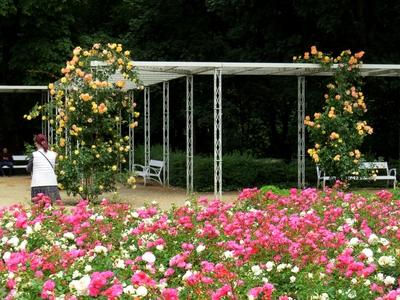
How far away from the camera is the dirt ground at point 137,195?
14491mm

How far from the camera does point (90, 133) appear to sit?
520 inches

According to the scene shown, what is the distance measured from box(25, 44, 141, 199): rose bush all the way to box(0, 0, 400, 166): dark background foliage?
7.64m

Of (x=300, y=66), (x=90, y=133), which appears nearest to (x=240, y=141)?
(x=300, y=66)

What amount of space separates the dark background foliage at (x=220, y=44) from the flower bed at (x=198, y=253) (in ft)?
44.4

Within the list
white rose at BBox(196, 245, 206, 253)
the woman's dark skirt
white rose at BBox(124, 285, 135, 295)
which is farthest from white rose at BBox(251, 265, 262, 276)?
the woman's dark skirt

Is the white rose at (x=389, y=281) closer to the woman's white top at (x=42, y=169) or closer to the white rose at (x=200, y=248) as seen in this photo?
the white rose at (x=200, y=248)

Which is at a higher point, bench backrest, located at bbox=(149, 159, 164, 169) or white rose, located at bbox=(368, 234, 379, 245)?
white rose, located at bbox=(368, 234, 379, 245)

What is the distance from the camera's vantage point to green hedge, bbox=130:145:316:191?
1783 cm

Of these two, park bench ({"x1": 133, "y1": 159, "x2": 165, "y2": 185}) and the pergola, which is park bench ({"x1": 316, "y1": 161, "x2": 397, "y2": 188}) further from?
park bench ({"x1": 133, "y1": 159, "x2": 165, "y2": 185})

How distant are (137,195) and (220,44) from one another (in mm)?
8190

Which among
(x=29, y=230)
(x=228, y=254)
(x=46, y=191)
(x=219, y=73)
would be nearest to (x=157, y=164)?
(x=219, y=73)

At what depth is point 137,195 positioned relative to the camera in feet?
53.6

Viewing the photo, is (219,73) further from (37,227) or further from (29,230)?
(29,230)

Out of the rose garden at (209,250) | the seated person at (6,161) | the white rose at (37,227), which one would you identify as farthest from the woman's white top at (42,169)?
the seated person at (6,161)
